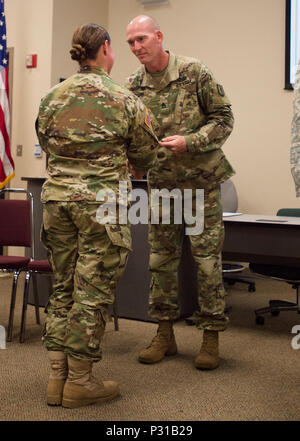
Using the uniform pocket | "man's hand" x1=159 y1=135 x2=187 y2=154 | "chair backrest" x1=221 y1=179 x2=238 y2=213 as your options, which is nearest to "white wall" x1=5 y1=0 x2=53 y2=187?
"chair backrest" x1=221 y1=179 x2=238 y2=213

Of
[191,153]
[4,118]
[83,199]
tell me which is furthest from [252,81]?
[83,199]

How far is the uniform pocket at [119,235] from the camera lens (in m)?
1.89

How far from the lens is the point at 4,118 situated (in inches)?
189

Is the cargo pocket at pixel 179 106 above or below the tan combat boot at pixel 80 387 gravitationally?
above

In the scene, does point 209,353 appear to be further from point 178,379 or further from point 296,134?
point 296,134

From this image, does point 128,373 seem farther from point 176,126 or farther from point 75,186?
point 176,126

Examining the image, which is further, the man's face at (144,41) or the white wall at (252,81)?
the white wall at (252,81)

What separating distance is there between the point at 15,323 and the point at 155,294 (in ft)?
3.75

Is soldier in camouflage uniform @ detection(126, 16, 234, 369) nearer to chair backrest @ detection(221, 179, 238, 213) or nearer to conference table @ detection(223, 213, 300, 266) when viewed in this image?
conference table @ detection(223, 213, 300, 266)

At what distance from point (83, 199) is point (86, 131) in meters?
0.24

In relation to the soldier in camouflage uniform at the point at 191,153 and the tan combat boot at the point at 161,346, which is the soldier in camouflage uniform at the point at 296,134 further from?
the tan combat boot at the point at 161,346

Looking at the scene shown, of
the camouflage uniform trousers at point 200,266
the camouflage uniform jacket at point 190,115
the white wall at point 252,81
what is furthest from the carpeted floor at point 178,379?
the white wall at point 252,81

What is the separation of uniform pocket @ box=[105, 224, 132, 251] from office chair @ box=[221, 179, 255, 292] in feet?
7.86

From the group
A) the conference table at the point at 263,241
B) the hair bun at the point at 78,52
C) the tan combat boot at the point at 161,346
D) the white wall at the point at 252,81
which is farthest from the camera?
the white wall at the point at 252,81
